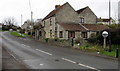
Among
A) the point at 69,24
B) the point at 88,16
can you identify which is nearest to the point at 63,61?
the point at 69,24

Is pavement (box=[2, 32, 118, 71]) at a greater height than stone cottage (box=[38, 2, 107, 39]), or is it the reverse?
stone cottage (box=[38, 2, 107, 39])

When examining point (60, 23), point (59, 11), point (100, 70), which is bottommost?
point (100, 70)

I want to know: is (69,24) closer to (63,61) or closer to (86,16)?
(86,16)

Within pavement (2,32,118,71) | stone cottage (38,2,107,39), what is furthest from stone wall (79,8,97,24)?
pavement (2,32,118,71)

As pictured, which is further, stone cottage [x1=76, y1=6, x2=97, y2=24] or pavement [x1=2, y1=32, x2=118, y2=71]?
stone cottage [x1=76, y1=6, x2=97, y2=24]

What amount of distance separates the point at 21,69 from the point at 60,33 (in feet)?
87.1

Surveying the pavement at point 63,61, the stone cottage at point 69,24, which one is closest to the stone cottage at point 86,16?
the stone cottage at point 69,24

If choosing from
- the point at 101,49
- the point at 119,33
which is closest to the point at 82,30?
the point at 119,33

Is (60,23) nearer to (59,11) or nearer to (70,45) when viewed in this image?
(59,11)

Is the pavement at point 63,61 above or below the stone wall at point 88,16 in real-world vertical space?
below

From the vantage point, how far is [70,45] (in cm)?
2467

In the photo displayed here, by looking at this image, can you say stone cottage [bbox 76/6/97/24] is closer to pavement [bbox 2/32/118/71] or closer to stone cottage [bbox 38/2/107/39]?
stone cottage [bbox 38/2/107/39]

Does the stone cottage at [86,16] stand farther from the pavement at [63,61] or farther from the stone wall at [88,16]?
the pavement at [63,61]

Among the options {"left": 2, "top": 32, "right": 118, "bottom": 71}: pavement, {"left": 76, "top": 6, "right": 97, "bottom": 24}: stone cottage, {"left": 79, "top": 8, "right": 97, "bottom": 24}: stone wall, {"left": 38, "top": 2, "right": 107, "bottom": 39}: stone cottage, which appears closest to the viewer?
{"left": 2, "top": 32, "right": 118, "bottom": 71}: pavement
